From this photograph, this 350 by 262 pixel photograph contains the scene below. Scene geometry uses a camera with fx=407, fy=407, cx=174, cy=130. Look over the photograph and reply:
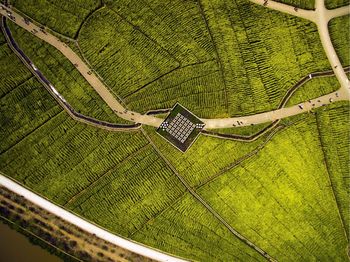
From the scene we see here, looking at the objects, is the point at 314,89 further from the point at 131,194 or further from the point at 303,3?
the point at 131,194

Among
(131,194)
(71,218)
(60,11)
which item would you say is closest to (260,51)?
(131,194)

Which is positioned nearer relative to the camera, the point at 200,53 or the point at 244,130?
the point at 200,53

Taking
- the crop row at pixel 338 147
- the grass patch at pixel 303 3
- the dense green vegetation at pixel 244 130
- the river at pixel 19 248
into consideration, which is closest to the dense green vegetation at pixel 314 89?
the crop row at pixel 338 147

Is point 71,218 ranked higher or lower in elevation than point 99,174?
lower

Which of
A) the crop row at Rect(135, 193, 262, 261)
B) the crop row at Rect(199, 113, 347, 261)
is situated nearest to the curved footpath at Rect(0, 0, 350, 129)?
the crop row at Rect(199, 113, 347, 261)

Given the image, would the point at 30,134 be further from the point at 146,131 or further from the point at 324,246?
the point at 324,246

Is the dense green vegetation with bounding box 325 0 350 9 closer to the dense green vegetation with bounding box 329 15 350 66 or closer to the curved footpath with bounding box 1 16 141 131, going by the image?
the dense green vegetation with bounding box 329 15 350 66

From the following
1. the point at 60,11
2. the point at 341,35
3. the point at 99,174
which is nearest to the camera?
the point at 341,35
